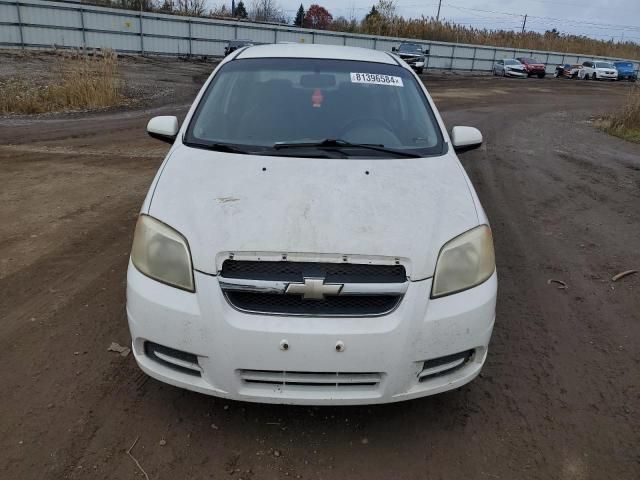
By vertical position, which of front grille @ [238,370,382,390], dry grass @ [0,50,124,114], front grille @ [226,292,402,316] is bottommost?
dry grass @ [0,50,124,114]

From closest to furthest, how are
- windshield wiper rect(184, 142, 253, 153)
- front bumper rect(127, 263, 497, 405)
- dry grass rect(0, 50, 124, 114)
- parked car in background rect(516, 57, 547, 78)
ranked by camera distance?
front bumper rect(127, 263, 497, 405)
windshield wiper rect(184, 142, 253, 153)
dry grass rect(0, 50, 124, 114)
parked car in background rect(516, 57, 547, 78)

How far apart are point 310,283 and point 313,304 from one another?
4.1 inches

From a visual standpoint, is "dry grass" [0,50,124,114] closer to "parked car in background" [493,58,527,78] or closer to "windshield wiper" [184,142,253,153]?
"windshield wiper" [184,142,253,153]

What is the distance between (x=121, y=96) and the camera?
14.4 m

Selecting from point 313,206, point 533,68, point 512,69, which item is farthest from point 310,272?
point 533,68

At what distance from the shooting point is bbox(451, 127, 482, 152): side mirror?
3.83m

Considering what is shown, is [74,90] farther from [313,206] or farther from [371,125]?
[313,206]

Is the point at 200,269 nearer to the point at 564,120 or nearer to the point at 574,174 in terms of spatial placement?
the point at 574,174

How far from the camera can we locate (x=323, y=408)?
2.80 metres

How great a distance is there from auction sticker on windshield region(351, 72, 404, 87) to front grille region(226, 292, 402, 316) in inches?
80.8

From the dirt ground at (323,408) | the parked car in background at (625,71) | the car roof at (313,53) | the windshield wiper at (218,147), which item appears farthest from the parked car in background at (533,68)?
the windshield wiper at (218,147)

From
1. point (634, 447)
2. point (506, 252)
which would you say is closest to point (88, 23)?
point (506, 252)

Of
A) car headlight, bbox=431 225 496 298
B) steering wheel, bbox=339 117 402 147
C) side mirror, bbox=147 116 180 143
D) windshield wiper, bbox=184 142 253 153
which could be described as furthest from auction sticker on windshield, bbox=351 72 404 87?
car headlight, bbox=431 225 496 298

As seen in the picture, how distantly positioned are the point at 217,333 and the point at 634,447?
207cm
